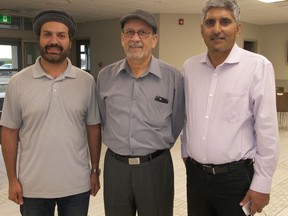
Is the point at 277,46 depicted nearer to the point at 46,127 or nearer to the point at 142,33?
the point at 142,33

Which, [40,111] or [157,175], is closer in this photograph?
[40,111]

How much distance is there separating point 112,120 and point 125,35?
0.51 m

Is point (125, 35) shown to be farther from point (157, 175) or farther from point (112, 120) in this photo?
point (157, 175)

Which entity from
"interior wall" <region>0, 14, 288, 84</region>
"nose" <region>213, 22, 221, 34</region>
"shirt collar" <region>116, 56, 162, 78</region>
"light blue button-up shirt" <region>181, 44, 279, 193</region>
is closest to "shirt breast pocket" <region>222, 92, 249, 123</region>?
"light blue button-up shirt" <region>181, 44, 279, 193</region>

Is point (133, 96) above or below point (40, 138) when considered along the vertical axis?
above

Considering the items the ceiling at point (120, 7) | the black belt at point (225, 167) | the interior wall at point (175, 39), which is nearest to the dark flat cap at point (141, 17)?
the black belt at point (225, 167)

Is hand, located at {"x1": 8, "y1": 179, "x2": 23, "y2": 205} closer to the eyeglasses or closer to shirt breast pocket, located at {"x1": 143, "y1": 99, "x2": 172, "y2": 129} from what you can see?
shirt breast pocket, located at {"x1": 143, "y1": 99, "x2": 172, "y2": 129}

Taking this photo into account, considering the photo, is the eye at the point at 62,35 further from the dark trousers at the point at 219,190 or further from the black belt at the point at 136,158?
the dark trousers at the point at 219,190

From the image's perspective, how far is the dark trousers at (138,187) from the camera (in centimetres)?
180

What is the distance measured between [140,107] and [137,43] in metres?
0.37

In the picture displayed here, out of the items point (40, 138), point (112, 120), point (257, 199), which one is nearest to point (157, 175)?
point (112, 120)

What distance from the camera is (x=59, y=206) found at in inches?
70.8

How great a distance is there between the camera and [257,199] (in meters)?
1.59

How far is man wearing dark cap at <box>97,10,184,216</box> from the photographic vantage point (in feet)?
5.90
